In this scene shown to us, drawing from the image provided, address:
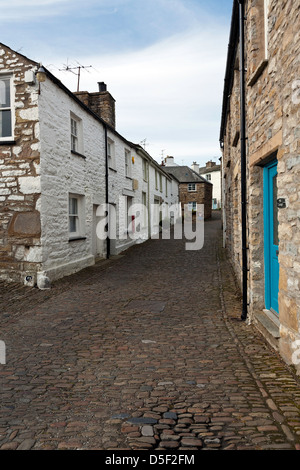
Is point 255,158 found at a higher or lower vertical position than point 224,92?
lower

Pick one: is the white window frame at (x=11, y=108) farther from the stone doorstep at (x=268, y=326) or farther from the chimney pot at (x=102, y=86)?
the chimney pot at (x=102, y=86)

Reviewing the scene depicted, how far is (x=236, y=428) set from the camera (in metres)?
3.09

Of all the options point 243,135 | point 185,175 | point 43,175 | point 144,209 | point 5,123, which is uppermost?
point 185,175

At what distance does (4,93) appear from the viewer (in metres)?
9.57

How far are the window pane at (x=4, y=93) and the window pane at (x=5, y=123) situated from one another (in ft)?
0.62

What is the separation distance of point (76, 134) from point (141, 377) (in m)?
9.81

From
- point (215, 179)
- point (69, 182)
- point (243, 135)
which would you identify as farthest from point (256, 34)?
point (215, 179)

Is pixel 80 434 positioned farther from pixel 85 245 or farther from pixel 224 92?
pixel 224 92

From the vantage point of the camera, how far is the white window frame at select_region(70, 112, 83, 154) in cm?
1198

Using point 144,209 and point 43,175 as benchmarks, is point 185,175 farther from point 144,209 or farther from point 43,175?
point 43,175

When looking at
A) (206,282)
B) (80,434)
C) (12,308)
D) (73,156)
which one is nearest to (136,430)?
(80,434)
